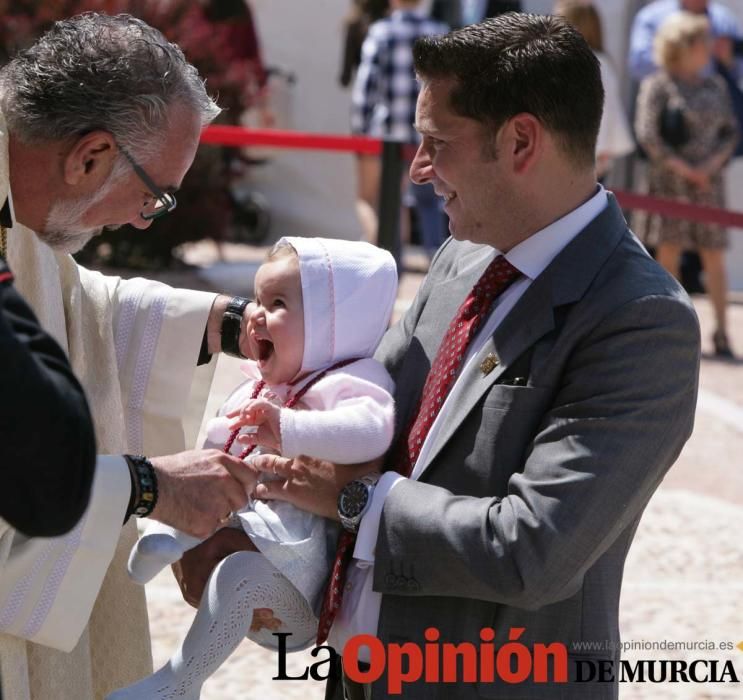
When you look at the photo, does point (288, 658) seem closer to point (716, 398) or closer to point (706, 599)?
point (706, 599)

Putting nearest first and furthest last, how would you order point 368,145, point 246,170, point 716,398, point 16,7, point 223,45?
1. point 368,145
2. point 716,398
3. point 16,7
4. point 223,45
5. point 246,170

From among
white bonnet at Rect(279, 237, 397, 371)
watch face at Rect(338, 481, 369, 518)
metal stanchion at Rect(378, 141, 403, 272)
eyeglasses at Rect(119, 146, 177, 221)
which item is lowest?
metal stanchion at Rect(378, 141, 403, 272)

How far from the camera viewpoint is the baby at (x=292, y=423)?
9.04ft

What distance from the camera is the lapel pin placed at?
2564mm

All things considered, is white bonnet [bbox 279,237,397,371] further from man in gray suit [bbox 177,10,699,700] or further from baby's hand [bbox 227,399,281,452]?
man in gray suit [bbox 177,10,699,700]

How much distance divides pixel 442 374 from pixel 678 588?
9.87ft

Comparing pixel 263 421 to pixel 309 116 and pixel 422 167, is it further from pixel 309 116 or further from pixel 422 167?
pixel 309 116

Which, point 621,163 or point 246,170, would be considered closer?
point 621,163

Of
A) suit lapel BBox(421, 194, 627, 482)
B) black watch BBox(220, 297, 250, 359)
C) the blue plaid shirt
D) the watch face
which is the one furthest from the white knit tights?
the blue plaid shirt

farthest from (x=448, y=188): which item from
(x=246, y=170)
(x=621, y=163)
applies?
(x=246, y=170)

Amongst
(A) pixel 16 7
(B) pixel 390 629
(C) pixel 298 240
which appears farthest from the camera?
(A) pixel 16 7

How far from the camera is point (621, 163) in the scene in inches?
484

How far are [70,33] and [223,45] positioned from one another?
9.18m

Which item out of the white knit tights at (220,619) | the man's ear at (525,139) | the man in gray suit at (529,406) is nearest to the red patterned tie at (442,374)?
the man in gray suit at (529,406)
